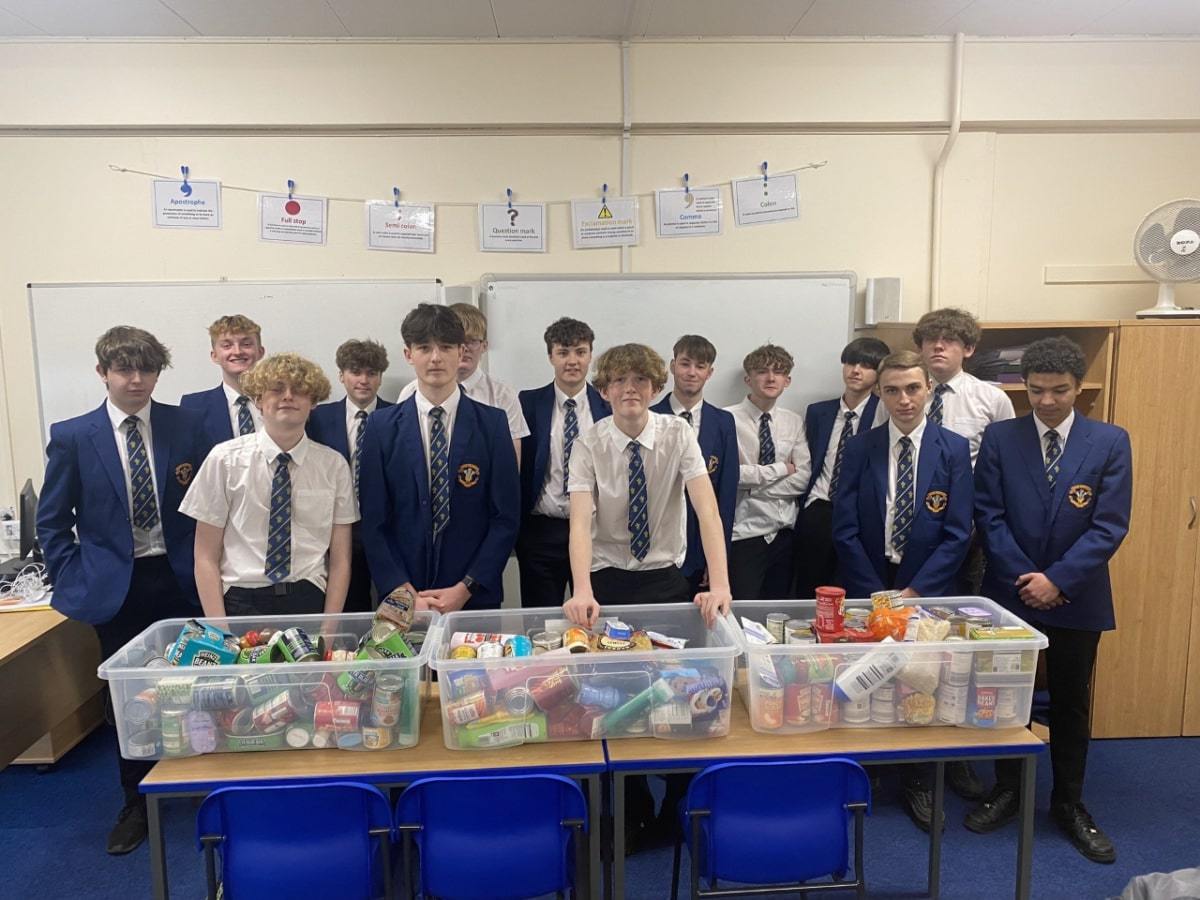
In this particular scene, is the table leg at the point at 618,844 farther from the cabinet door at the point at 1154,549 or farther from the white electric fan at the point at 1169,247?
the white electric fan at the point at 1169,247

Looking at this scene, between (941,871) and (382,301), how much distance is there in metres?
2.99

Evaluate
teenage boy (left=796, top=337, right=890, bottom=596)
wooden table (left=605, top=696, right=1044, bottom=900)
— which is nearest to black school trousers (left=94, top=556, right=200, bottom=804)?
wooden table (left=605, top=696, right=1044, bottom=900)

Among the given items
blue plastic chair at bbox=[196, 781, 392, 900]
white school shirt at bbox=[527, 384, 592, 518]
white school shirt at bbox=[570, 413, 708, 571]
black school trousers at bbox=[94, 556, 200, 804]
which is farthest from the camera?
white school shirt at bbox=[527, 384, 592, 518]

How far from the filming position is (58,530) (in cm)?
236

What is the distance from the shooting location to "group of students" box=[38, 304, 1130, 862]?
7.07ft

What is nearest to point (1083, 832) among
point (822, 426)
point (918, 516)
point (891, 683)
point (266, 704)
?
point (918, 516)

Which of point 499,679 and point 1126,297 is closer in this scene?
point 499,679

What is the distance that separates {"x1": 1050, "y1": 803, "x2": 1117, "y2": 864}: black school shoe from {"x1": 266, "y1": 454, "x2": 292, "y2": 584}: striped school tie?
2.57 metres

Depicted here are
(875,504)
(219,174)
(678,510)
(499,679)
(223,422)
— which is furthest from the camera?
(219,174)

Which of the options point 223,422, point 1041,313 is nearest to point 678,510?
point 223,422

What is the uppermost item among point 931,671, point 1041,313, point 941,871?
point 1041,313

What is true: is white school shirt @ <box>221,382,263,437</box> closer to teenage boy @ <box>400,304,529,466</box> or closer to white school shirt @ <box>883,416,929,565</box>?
teenage boy @ <box>400,304,529,466</box>

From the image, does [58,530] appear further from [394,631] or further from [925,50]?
[925,50]

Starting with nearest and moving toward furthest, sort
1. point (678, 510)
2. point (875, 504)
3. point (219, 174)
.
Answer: point (678, 510) → point (875, 504) → point (219, 174)
